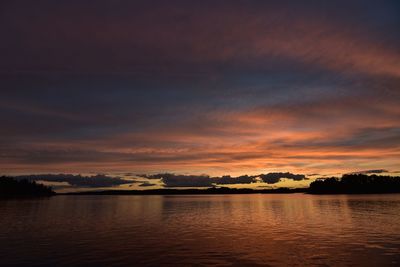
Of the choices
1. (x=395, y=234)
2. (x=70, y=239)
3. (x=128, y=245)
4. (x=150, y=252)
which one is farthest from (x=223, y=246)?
(x=395, y=234)

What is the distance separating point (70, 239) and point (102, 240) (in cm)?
492

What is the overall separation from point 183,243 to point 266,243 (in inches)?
423

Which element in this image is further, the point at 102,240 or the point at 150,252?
the point at 102,240

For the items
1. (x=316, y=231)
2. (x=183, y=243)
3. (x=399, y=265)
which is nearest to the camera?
(x=399, y=265)

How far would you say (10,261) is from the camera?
34156 millimetres

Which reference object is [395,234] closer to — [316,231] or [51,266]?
[316,231]

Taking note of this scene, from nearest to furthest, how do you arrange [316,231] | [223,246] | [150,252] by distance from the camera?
[150,252] → [223,246] → [316,231]

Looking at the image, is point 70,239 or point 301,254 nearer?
point 301,254

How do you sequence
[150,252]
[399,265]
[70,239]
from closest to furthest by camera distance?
[399,265] → [150,252] → [70,239]

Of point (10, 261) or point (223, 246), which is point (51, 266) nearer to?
point (10, 261)

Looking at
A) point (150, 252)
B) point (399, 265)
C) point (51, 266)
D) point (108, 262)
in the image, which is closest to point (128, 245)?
point (150, 252)

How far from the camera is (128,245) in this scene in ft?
142

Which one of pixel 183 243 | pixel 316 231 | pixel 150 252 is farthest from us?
pixel 316 231

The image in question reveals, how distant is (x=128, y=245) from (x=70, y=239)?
34.7ft
